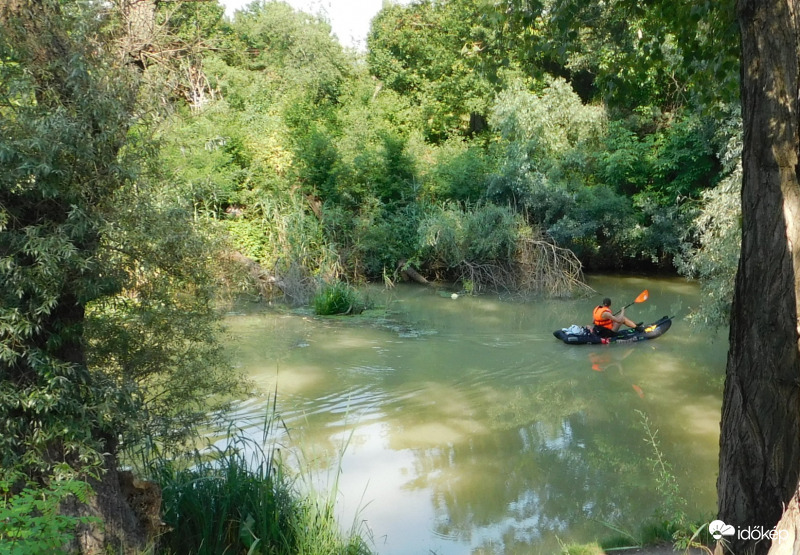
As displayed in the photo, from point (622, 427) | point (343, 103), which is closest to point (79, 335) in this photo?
point (622, 427)

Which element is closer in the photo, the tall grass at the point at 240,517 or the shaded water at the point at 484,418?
the tall grass at the point at 240,517

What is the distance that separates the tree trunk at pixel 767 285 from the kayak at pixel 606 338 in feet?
31.7

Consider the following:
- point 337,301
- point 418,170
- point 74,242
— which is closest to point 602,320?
point 337,301

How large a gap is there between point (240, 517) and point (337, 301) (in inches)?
423

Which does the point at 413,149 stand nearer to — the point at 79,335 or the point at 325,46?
the point at 325,46

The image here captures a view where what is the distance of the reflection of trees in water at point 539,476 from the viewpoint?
22.9 feet

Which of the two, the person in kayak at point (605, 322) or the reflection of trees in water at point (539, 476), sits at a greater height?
the person in kayak at point (605, 322)

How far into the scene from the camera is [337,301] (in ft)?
51.8

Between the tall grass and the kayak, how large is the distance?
354 inches

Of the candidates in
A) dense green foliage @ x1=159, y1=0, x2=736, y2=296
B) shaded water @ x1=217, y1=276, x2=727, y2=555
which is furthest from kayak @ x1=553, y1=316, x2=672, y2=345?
dense green foliage @ x1=159, y1=0, x2=736, y2=296

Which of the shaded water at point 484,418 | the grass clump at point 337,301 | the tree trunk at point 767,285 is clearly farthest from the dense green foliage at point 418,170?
the tree trunk at point 767,285

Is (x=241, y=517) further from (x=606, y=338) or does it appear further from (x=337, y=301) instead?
(x=337, y=301)

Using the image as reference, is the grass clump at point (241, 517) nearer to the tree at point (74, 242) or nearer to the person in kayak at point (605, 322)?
the tree at point (74, 242)

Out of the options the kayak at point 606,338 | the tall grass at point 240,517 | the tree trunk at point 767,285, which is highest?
the tree trunk at point 767,285
